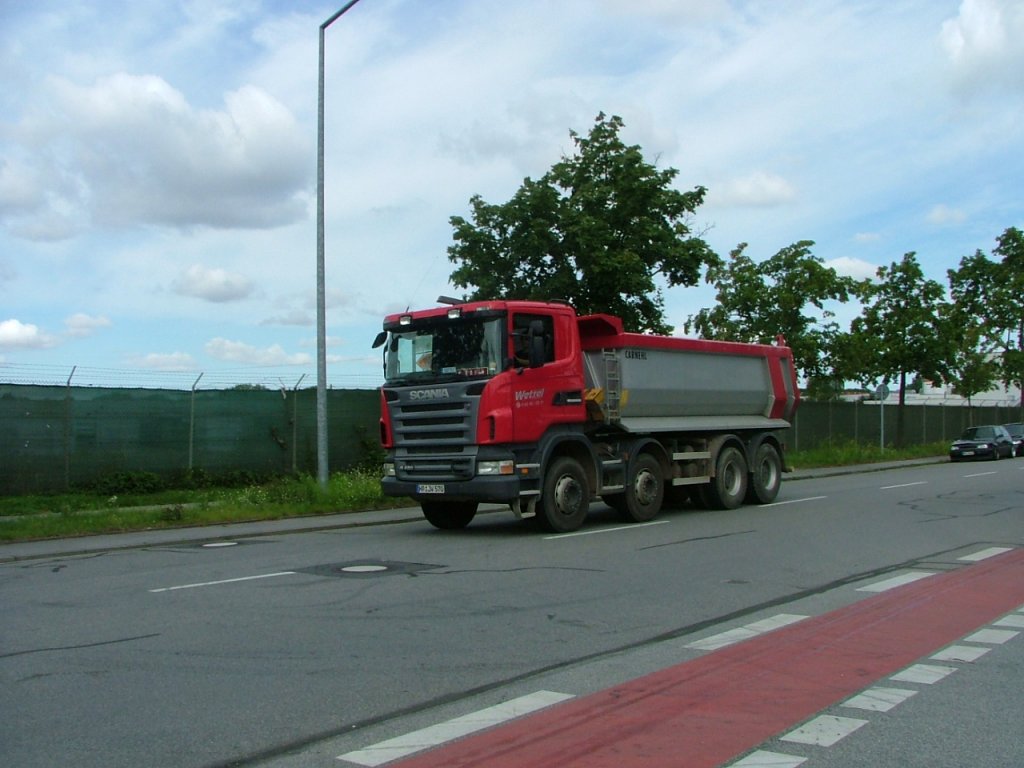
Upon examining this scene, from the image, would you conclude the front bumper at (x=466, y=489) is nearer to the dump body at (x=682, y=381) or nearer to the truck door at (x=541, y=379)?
the truck door at (x=541, y=379)

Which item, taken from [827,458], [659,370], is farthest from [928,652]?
[827,458]

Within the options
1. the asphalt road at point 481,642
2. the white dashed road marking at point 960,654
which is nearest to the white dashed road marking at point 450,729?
the asphalt road at point 481,642

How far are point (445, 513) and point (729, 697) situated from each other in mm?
10145

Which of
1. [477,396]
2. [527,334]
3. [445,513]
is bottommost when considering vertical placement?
[445,513]

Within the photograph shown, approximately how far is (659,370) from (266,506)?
7.47 m

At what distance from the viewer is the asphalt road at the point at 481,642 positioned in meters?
5.29

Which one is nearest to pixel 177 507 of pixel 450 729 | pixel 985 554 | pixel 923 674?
pixel 985 554

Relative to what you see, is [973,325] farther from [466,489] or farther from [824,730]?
[824,730]

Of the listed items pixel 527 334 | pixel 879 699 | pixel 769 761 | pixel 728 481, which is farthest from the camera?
pixel 728 481

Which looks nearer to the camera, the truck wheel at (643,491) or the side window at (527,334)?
the side window at (527,334)

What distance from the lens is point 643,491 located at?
16438mm

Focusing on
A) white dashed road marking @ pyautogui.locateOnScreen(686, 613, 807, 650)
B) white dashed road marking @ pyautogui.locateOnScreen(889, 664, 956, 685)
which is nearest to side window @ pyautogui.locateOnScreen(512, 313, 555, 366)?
white dashed road marking @ pyautogui.locateOnScreen(686, 613, 807, 650)

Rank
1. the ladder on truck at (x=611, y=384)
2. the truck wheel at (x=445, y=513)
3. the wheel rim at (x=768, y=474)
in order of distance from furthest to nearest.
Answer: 1. the wheel rim at (x=768, y=474)
2. the truck wheel at (x=445, y=513)
3. the ladder on truck at (x=611, y=384)

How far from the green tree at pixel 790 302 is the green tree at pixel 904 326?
9.67 ft
